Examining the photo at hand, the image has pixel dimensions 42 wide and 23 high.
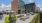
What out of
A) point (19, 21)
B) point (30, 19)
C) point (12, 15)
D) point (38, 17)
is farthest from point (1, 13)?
point (38, 17)

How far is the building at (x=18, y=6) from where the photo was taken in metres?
1.37

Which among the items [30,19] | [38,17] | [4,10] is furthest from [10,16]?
[38,17]

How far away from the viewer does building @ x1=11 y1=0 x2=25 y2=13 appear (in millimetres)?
1368

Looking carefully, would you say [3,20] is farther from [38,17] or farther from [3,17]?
[38,17]

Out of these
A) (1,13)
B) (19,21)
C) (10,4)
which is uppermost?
(10,4)

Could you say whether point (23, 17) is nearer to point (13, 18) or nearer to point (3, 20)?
point (13, 18)

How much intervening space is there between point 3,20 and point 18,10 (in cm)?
28

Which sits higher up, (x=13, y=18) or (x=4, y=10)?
(x=4, y=10)

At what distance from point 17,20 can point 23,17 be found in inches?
4.1

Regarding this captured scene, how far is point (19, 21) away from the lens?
135 centimetres

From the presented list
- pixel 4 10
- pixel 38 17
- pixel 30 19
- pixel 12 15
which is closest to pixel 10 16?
pixel 12 15

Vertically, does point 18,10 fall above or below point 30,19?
above

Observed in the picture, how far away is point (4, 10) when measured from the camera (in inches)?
54.4

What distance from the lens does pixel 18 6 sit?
4.52 feet
